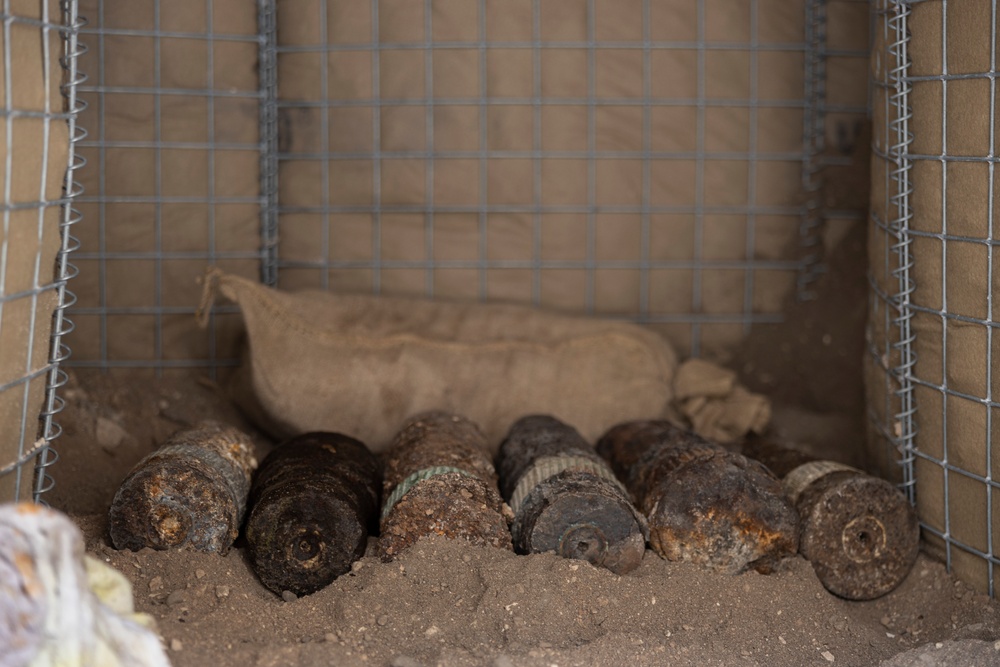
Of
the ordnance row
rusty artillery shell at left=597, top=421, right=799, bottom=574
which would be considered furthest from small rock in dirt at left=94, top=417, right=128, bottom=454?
rusty artillery shell at left=597, top=421, right=799, bottom=574

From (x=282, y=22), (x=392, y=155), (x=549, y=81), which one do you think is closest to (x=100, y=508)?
(x=392, y=155)

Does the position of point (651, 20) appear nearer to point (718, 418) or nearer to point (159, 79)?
point (718, 418)

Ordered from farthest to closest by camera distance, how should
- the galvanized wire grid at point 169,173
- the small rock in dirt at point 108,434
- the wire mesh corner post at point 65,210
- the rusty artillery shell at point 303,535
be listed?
the galvanized wire grid at point 169,173
the small rock in dirt at point 108,434
the rusty artillery shell at point 303,535
the wire mesh corner post at point 65,210

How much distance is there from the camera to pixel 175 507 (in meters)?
2.65

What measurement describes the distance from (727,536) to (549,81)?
6.70 ft

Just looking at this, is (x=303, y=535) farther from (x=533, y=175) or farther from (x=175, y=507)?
(x=533, y=175)

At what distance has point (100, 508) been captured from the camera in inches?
125

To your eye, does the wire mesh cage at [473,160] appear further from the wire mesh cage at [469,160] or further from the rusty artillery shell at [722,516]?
the rusty artillery shell at [722,516]

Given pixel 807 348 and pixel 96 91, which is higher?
pixel 96 91

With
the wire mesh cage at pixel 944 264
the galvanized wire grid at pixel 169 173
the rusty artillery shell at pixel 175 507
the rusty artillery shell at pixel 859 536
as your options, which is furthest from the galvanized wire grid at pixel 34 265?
the wire mesh cage at pixel 944 264

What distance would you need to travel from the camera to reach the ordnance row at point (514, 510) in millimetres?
2609

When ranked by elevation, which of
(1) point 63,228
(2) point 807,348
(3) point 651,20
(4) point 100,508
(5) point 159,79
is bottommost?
(4) point 100,508

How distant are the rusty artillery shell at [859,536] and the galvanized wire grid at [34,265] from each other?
202cm

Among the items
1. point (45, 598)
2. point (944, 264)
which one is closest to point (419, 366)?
point (944, 264)
